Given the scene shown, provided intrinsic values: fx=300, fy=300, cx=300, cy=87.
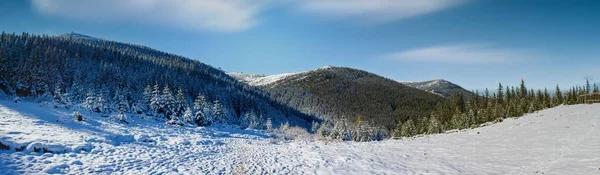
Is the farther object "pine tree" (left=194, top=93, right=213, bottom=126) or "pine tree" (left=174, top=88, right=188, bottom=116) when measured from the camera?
"pine tree" (left=174, top=88, right=188, bottom=116)

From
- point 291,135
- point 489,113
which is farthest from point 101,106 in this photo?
point 489,113

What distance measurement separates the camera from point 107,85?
90500 mm

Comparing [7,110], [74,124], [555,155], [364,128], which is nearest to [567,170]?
[555,155]

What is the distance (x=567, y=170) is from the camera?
1344cm

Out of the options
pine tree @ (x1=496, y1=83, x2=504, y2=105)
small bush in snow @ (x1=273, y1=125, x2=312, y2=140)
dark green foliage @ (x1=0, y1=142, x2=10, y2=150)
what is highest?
pine tree @ (x1=496, y1=83, x2=504, y2=105)

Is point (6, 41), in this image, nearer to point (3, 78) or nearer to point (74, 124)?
point (3, 78)

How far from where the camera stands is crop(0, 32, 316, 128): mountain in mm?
58438

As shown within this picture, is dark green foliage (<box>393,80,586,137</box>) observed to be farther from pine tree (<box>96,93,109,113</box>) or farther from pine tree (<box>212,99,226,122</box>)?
pine tree (<box>96,93,109,113</box>)

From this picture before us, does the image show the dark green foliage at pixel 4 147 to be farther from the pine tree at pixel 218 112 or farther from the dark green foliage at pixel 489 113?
the dark green foliage at pixel 489 113

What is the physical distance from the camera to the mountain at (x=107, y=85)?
58.4m

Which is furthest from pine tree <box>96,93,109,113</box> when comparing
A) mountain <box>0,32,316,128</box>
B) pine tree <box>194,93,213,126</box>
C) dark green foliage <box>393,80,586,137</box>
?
dark green foliage <box>393,80,586,137</box>

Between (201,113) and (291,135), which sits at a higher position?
(201,113)

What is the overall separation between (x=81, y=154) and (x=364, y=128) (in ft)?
209

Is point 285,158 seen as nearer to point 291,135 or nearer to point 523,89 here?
point 291,135
